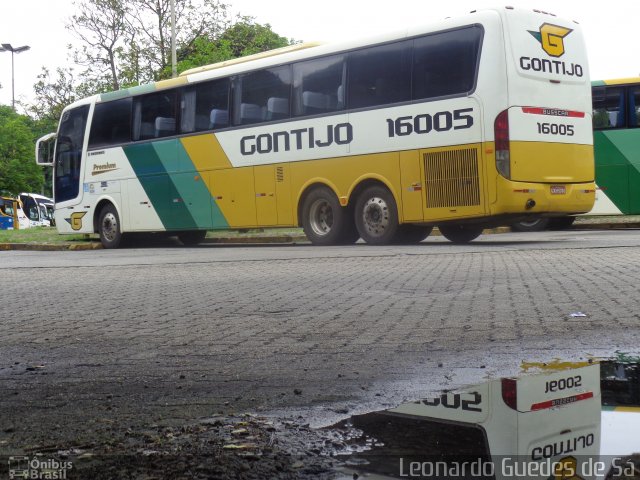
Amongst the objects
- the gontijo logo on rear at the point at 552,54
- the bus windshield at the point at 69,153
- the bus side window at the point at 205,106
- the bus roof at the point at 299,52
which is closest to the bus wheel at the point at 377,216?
the bus roof at the point at 299,52

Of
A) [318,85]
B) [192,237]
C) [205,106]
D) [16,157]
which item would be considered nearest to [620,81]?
[318,85]

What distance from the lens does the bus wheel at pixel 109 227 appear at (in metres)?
23.0

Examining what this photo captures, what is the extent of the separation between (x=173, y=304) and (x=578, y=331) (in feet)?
11.8

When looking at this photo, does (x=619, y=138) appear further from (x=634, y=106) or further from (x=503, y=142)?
(x=503, y=142)

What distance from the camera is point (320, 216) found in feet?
61.0

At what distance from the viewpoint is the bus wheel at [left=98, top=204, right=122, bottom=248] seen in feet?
75.5

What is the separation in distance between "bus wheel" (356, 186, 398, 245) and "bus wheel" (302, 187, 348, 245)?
50cm

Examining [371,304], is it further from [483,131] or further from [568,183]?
[568,183]

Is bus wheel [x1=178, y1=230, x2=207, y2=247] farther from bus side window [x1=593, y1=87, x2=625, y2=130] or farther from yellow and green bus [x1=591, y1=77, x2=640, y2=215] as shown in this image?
bus side window [x1=593, y1=87, x2=625, y2=130]

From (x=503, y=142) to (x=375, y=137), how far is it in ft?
9.01

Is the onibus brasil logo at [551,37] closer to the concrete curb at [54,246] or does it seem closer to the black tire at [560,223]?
the black tire at [560,223]

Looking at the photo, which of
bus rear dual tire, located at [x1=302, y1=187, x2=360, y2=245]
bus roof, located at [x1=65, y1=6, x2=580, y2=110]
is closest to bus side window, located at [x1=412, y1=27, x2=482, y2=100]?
bus roof, located at [x1=65, y1=6, x2=580, y2=110]

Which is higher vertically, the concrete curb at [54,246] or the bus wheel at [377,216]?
the bus wheel at [377,216]

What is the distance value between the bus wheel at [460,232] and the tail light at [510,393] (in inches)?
559
